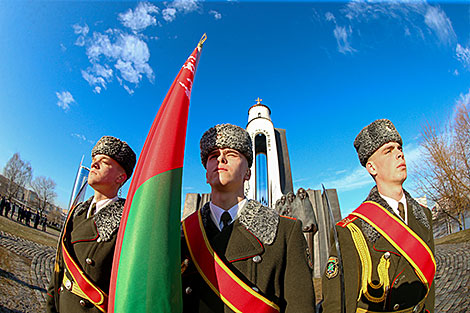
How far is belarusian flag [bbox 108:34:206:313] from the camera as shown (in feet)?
4.42

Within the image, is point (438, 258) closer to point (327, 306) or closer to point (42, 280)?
point (327, 306)

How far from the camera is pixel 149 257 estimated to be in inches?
54.7

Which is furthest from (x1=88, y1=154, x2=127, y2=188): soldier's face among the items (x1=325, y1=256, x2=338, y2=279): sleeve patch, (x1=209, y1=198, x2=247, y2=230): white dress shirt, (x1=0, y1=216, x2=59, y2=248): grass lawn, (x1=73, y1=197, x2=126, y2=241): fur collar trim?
(x1=0, y1=216, x2=59, y2=248): grass lawn

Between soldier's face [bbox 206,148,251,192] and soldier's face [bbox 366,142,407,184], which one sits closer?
soldier's face [bbox 206,148,251,192]

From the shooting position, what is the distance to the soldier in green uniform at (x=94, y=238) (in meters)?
1.94

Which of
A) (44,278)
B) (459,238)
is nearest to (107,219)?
(44,278)

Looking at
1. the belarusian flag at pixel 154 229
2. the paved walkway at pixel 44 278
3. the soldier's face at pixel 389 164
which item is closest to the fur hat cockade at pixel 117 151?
the belarusian flag at pixel 154 229

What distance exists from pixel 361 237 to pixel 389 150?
790 mm

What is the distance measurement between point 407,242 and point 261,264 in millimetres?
1130

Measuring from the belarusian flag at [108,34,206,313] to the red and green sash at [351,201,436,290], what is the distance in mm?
1526

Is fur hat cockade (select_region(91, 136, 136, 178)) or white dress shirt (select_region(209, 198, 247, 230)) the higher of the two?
fur hat cockade (select_region(91, 136, 136, 178))

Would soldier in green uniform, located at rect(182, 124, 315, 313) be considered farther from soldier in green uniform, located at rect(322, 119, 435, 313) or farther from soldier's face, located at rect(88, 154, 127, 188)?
soldier's face, located at rect(88, 154, 127, 188)

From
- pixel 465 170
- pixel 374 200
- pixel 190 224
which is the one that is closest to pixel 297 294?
pixel 190 224

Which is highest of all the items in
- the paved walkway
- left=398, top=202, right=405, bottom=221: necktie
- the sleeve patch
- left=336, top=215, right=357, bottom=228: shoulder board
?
left=398, top=202, right=405, bottom=221: necktie
